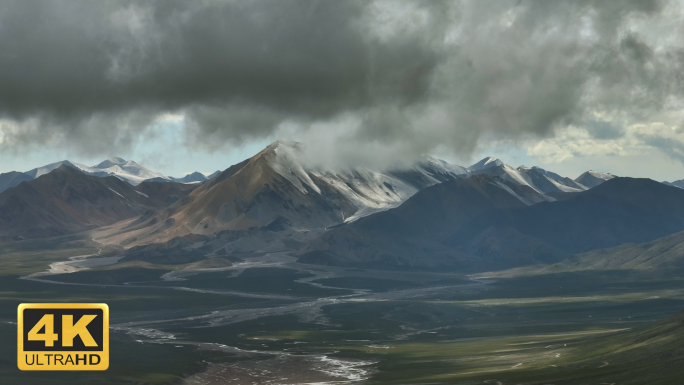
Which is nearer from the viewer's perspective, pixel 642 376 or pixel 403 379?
pixel 642 376

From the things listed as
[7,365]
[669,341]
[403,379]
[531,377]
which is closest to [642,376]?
[531,377]

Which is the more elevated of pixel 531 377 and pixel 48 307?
pixel 48 307

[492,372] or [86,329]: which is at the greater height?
[86,329]

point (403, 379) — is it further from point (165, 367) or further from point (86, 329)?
point (86, 329)

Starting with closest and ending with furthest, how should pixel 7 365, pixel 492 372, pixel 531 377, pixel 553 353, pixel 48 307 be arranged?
1. pixel 48 307
2. pixel 531 377
3. pixel 492 372
4. pixel 7 365
5. pixel 553 353

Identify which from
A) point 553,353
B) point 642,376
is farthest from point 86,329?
point 553,353

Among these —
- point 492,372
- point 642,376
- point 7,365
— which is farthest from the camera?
point 7,365

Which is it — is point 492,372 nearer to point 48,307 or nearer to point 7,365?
point 7,365
